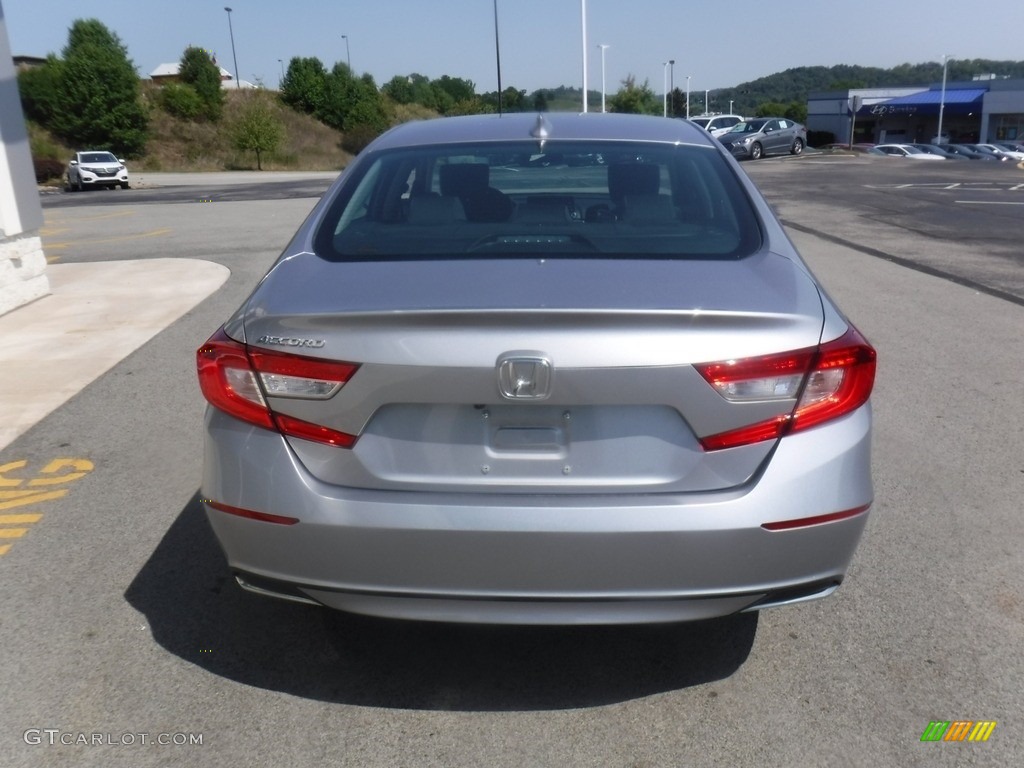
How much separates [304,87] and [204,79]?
908 cm

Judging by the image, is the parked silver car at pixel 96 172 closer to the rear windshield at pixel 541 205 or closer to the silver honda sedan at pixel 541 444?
the rear windshield at pixel 541 205

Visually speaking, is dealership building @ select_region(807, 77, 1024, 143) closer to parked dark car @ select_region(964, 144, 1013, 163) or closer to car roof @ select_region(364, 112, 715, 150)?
parked dark car @ select_region(964, 144, 1013, 163)

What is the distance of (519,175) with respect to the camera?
3879mm

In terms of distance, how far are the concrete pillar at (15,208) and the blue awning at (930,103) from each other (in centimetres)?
8102

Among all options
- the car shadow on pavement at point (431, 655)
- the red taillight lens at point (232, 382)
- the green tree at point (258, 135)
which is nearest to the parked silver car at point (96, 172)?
the green tree at point (258, 135)

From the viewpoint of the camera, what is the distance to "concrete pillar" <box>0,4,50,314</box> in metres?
9.33

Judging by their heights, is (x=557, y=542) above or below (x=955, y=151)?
above

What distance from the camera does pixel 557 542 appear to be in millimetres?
2568

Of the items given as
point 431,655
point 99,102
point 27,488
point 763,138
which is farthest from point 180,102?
point 431,655

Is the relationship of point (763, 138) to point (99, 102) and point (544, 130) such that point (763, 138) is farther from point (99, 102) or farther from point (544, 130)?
point (99, 102)

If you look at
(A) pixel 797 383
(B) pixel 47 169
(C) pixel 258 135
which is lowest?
(B) pixel 47 169

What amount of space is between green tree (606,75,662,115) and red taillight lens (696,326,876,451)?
5353cm

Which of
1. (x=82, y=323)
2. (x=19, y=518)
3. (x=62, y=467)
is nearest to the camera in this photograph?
(x=19, y=518)

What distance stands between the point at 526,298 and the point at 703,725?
4.30 feet
